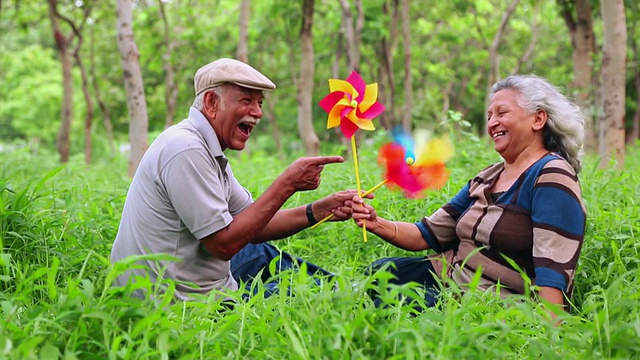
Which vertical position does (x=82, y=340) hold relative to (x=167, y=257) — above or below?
below

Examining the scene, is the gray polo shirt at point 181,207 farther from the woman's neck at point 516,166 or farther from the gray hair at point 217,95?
the woman's neck at point 516,166

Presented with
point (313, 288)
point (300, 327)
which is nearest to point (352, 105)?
Answer: point (313, 288)

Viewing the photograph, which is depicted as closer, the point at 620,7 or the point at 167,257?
the point at 167,257

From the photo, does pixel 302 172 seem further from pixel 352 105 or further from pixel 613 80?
pixel 613 80

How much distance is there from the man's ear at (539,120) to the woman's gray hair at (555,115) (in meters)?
0.01

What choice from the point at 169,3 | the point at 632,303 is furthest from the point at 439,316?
the point at 169,3

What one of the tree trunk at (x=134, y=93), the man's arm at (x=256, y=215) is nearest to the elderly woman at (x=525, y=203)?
the man's arm at (x=256, y=215)

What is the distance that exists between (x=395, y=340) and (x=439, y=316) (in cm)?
16

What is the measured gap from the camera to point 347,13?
33.2ft

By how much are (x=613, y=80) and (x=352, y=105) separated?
4098 mm

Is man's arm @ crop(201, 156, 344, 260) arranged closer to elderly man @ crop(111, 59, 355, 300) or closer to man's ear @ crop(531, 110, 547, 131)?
elderly man @ crop(111, 59, 355, 300)

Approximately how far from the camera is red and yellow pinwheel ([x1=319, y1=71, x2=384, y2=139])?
289 cm

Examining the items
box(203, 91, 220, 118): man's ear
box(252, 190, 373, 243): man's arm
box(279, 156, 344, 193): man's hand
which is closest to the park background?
box(252, 190, 373, 243): man's arm

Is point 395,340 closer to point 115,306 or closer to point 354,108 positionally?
point 115,306
